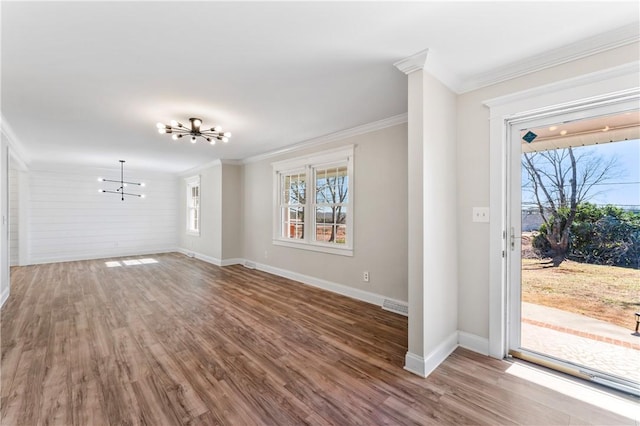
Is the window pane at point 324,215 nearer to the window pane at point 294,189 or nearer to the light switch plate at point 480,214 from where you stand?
the window pane at point 294,189

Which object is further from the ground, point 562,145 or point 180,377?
point 562,145

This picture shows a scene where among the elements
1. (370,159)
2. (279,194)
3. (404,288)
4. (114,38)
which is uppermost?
(114,38)

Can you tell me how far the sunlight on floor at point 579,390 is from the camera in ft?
5.66

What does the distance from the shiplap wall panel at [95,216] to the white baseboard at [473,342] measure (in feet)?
27.4

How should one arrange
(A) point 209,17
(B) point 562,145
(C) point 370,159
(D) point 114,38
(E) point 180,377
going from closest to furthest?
1. (A) point 209,17
2. (D) point 114,38
3. (E) point 180,377
4. (B) point 562,145
5. (C) point 370,159

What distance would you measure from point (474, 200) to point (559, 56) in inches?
48.4

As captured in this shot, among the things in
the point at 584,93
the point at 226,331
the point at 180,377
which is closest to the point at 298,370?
the point at 180,377

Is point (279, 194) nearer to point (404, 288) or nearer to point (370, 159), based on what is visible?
point (370, 159)

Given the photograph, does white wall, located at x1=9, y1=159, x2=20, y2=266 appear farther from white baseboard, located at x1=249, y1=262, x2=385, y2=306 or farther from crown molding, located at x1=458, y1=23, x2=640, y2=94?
crown molding, located at x1=458, y1=23, x2=640, y2=94

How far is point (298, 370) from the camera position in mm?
2176

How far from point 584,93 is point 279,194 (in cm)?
446

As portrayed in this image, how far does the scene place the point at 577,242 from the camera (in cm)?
218

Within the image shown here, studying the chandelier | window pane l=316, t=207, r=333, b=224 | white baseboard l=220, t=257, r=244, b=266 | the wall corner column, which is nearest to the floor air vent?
the wall corner column

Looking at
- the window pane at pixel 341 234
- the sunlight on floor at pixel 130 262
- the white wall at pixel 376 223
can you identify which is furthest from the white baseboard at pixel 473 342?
the sunlight on floor at pixel 130 262
